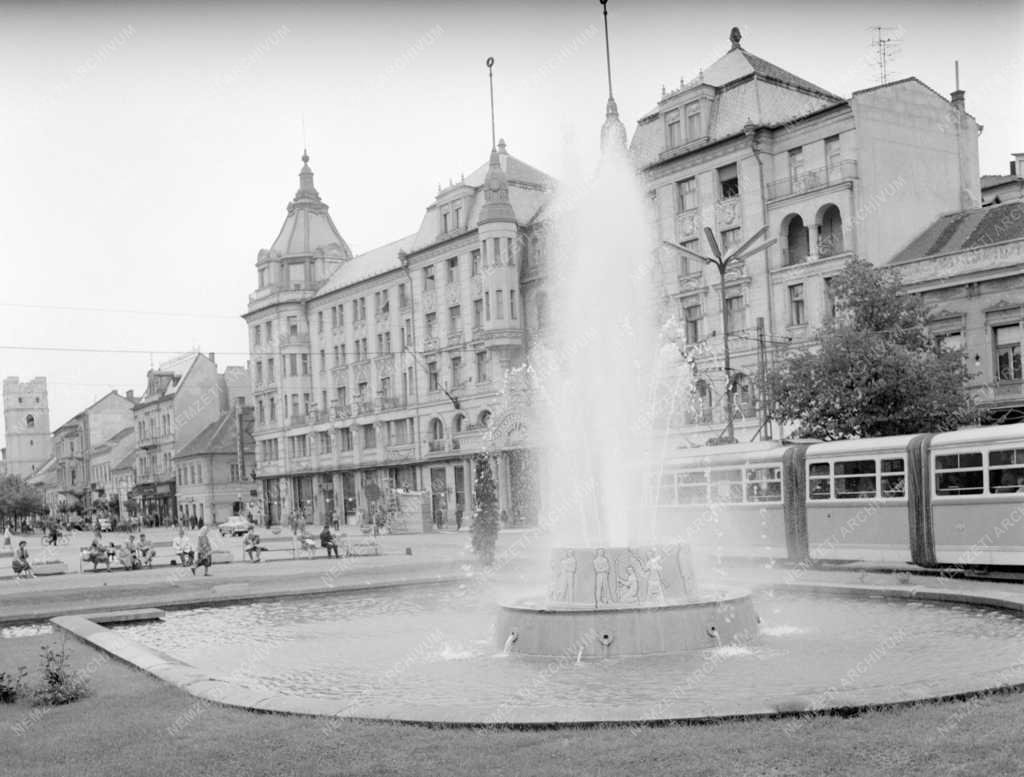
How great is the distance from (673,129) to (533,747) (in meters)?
49.5

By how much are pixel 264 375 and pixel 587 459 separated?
244 ft

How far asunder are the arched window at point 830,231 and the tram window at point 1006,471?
83.9 feet

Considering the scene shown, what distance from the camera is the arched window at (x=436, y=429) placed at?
Answer: 72.2 meters

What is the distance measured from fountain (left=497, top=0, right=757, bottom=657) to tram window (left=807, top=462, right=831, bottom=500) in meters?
5.45

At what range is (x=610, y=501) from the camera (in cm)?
1914

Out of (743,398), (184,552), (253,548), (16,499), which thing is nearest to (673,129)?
(743,398)

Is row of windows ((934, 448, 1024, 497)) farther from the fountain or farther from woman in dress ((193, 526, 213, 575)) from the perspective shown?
woman in dress ((193, 526, 213, 575))

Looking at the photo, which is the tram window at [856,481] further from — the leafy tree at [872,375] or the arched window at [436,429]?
the arched window at [436,429]

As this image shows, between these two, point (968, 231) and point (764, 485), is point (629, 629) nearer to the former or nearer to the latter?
point (764, 485)

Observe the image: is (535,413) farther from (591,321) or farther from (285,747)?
(285,747)

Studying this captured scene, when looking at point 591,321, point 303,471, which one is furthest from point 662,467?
point 303,471

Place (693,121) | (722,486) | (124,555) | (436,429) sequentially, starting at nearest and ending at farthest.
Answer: (722,486) → (124,555) → (693,121) → (436,429)

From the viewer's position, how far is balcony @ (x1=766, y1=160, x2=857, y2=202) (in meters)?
47.5

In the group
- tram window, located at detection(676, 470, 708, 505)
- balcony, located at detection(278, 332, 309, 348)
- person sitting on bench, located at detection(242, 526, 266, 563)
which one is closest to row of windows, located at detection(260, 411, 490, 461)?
balcony, located at detection(278, 332, 309, 348)
